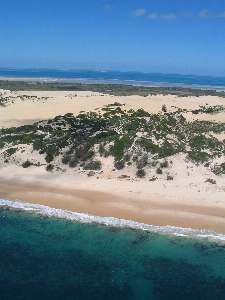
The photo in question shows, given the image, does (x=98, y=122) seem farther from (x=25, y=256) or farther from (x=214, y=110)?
(x=25, y=256)

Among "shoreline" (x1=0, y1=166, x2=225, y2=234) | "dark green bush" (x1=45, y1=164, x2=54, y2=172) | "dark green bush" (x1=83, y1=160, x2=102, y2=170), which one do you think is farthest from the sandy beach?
"dark green bush" (x1=83, y1=160, x2=102, y2=170)

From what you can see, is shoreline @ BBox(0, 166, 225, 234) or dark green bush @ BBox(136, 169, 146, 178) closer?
shoreline @ BBox(0, 166, 225, 234)

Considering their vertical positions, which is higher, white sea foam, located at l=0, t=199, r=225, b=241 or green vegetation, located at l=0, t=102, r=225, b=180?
green vegetation, located at l=0, t=102, r=225, b=180

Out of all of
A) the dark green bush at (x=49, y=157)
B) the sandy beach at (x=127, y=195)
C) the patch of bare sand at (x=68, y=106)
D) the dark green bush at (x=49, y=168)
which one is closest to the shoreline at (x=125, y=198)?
the sandy beach at (x=127, y=195)

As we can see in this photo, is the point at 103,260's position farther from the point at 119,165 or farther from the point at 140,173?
the point at 119,165

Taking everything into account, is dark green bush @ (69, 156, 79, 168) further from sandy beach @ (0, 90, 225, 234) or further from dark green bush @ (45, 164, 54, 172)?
dark green bush @ (45, 164, 54, 172)

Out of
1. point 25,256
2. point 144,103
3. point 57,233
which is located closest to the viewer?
point 25,256

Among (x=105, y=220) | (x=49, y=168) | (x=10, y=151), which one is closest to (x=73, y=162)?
(x=49, y=168)

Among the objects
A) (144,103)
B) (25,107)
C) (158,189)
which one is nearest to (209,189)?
(158,189)
